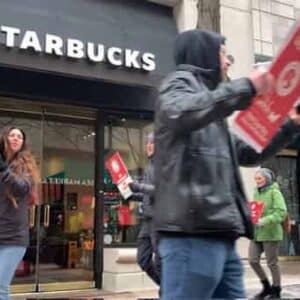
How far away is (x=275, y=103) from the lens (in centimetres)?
243

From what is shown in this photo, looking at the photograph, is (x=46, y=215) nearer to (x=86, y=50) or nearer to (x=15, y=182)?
A: (x=86, y=50)

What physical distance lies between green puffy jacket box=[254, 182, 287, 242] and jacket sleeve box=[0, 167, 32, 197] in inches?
147

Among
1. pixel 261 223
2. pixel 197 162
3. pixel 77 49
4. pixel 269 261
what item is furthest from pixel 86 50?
pixel 197 162

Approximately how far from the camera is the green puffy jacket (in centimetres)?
759

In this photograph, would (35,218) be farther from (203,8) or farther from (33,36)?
(203,8)

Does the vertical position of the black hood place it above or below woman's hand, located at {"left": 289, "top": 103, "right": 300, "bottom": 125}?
above

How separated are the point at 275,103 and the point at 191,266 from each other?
2.40 feet

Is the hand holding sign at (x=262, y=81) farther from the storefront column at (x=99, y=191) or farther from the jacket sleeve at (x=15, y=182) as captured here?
the storefront column at (x=99, y=191)

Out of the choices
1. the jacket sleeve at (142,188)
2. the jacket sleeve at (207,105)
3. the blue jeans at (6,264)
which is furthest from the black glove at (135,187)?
the jacket sleeve at (207,105)

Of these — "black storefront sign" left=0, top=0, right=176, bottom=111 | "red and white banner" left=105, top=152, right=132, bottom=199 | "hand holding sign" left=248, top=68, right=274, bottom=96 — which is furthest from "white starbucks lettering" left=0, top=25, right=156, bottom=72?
"hand holding sign" left=248, top=68, right=274, bottom=96

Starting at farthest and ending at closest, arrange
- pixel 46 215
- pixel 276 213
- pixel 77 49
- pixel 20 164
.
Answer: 1. pixel 46 215
2. pixel 77 49
3. pixel 276 213
4. pixel 20 164

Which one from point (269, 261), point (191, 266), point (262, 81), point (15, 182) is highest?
point (262, 81)

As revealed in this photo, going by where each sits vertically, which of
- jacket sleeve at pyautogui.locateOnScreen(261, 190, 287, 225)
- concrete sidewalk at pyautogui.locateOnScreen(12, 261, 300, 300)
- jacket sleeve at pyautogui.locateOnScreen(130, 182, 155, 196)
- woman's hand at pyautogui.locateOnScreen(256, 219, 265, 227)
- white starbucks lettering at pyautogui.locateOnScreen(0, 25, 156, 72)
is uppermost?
white starbucks lettering at pyautogui.locateOnScreen(0, 25, 156, 72)

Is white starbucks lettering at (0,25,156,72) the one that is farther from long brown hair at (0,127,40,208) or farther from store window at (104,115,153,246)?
long brown hair at (0,127,40,208)
